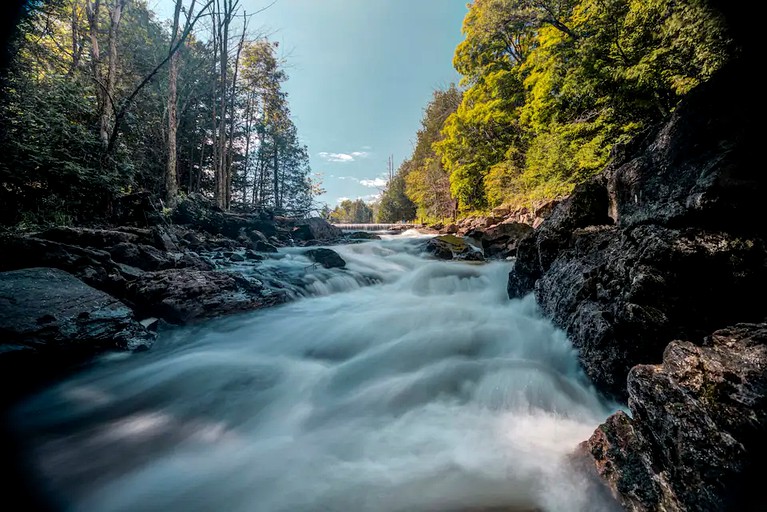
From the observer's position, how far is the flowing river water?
196 centimetres

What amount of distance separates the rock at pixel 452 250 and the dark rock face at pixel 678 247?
646 centimetres

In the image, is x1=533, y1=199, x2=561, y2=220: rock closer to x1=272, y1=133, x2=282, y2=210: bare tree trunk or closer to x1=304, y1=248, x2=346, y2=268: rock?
x1=304, y1=248, x2=346, y2=268: rock

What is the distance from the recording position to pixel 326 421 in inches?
113

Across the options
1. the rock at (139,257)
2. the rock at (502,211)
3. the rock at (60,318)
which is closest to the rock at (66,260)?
the rock at (60,318)

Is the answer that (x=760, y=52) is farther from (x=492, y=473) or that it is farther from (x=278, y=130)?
(x=278, y=130)

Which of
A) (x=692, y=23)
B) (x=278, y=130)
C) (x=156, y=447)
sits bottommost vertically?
(x=156, y=447)

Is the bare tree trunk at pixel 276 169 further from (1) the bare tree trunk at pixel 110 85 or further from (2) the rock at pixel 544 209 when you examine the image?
(2) the rock at pixel 544 209

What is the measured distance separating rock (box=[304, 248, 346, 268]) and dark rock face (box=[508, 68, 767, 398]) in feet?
21.3

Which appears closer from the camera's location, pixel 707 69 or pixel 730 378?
pixel 730 378

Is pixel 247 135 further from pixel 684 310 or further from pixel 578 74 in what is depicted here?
pixel 684 310

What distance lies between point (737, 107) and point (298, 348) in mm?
5147

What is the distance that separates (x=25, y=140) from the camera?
5.90m

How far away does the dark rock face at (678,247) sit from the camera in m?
1.98

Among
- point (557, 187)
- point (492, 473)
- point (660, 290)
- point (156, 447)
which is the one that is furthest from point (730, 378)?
point (557, 187)
